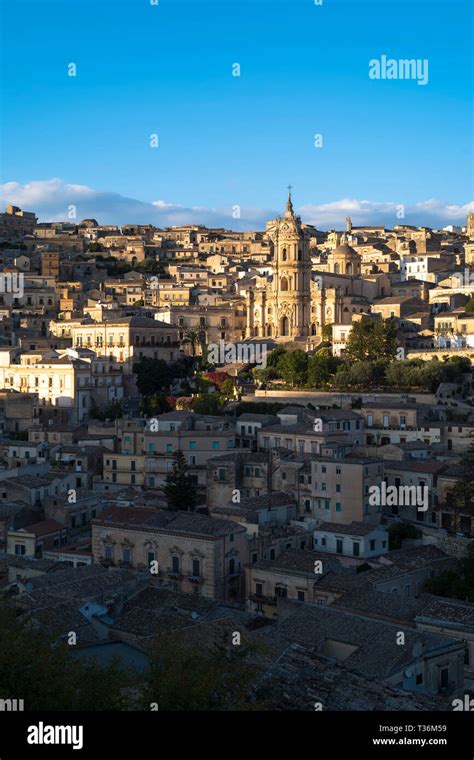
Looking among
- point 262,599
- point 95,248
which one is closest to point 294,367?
point 262,599

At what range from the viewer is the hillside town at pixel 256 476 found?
832 inches

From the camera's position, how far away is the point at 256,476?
3572 cm

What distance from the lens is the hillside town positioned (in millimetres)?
21141

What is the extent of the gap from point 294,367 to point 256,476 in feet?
46.3

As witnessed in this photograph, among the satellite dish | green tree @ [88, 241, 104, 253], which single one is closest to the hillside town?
the satellite dish

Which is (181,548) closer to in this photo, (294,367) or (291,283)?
(294,367)

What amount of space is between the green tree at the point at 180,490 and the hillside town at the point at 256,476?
96 mm

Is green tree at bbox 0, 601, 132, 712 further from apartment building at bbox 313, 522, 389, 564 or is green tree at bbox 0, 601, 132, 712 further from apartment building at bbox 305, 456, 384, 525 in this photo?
apartment building at bbox 305, 456, 384, 525

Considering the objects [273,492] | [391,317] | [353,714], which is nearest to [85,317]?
[391,317]

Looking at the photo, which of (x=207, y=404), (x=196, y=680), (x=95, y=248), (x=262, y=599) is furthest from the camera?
(x=95, y=248)

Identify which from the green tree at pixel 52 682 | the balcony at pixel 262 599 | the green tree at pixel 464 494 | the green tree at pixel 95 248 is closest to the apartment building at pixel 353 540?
the green tree at pixel 464 494

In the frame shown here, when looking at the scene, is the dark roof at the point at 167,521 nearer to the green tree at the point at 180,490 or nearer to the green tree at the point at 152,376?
the green tree at the point at 180,490

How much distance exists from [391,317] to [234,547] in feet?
106

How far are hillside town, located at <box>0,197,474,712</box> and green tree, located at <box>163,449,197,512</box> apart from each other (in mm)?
96
